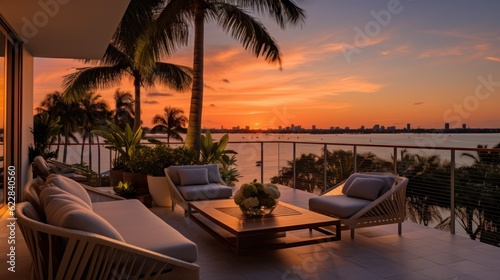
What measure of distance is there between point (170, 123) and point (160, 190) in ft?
72.5

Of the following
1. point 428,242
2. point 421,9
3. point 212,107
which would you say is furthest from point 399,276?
point 212,107

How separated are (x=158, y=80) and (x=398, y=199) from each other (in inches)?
484

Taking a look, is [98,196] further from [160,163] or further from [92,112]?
[92,112]

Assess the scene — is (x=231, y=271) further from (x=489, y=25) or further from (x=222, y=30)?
(x=489, y=25)

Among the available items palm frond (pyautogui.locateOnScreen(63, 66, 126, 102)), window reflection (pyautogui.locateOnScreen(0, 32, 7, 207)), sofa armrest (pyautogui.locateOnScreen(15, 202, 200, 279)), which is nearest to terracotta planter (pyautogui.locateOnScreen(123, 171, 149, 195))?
window reflection (pyautogui.locateOnScreen(0, 32, 7, 207))

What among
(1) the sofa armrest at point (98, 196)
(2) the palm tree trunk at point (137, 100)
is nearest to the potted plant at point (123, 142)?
(1) the sofa armrest at point (98, 196)

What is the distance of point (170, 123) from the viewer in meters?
27.9

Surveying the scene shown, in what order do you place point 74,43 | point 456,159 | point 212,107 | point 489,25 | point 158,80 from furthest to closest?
point 158,80 < point 212,107 < point 489,25 < point 74,43 < point 456,159

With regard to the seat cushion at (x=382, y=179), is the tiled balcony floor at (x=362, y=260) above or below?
below

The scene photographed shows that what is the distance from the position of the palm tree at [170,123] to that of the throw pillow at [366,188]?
23763mm

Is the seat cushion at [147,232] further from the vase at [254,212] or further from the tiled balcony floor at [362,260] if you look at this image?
the vase at [254,212]

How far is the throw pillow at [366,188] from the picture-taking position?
4469mm

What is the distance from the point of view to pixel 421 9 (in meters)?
7.26

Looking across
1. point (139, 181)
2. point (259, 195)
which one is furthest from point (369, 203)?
point (139, 181)
